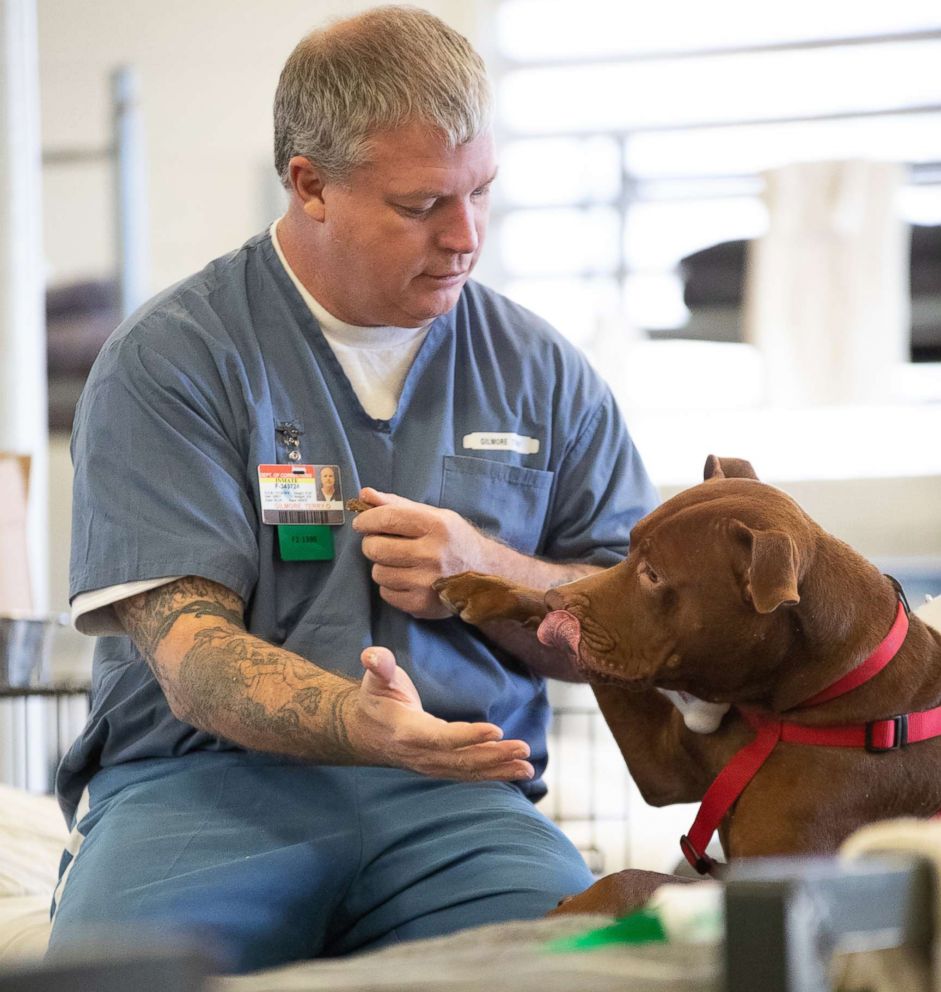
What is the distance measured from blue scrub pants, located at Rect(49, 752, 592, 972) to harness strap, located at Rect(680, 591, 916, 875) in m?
0.21

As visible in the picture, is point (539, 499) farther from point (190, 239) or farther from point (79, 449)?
point (190, 239)

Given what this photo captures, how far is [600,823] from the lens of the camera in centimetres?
343

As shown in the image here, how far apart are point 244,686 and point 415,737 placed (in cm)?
26

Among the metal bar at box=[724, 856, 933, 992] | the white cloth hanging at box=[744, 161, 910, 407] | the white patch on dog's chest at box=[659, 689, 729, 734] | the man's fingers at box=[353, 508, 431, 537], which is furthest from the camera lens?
the white cloth hanging at box=[744, 161, 910, 407]

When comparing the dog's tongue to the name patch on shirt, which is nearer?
the dog's tongue

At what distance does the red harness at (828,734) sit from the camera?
136 cm

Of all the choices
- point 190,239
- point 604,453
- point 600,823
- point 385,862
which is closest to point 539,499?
point 604,453

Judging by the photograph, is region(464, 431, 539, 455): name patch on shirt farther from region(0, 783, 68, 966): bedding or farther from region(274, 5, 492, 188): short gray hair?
region(0, 783, 68, 966): bedding

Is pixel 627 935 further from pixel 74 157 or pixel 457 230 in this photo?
pixel 74 157

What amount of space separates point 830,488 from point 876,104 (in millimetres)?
1386

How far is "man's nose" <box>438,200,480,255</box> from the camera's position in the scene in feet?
5.46

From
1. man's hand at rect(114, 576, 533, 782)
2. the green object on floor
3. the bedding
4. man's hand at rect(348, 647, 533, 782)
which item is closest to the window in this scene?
the bedding

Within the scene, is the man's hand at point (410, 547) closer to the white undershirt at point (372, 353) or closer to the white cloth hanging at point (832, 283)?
the white undershirt at point (372, 353)

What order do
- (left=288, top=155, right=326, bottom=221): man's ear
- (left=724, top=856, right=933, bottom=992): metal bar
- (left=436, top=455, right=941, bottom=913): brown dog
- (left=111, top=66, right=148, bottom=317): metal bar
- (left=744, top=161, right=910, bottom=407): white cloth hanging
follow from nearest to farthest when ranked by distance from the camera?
(left=724, top=856, right=933, bottom=992): metal bar → (left=436, top=455, right=941, bottom=913): brown dog → (left=288, top=155, right=326, bottom=221): man's ear → (left=744, top=161, right=910, bottom=407): white cloth hanging → (left=111, top=66, right=148, bottom=317): metal bar
